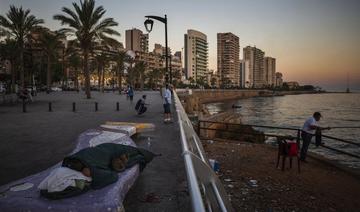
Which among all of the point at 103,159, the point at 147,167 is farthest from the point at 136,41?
the point at 103,159

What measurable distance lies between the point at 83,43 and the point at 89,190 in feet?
96.5

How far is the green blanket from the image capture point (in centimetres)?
343

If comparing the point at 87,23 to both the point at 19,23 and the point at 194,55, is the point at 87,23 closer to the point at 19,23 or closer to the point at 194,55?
the point at 19,23

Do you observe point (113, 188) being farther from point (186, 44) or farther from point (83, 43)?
point (186, 44)

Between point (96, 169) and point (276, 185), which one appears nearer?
point (96, 169)

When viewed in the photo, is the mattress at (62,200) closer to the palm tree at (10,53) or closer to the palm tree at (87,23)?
the palm tree at (87,23)

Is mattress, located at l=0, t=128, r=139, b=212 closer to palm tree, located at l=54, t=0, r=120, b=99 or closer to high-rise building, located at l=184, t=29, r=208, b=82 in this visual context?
palm tree, located at l=54, t=0, r=120, b=99

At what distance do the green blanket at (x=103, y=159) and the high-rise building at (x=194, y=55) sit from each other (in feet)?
584

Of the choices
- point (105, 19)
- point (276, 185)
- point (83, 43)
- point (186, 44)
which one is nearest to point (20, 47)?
point (83, 43)

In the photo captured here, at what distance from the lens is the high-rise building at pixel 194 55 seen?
18388 cm

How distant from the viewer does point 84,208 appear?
2943 millimetres

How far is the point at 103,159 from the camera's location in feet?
12.6

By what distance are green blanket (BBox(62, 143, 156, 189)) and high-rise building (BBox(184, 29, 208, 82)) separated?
177965 mm

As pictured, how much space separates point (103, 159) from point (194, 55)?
18605 centimetres
